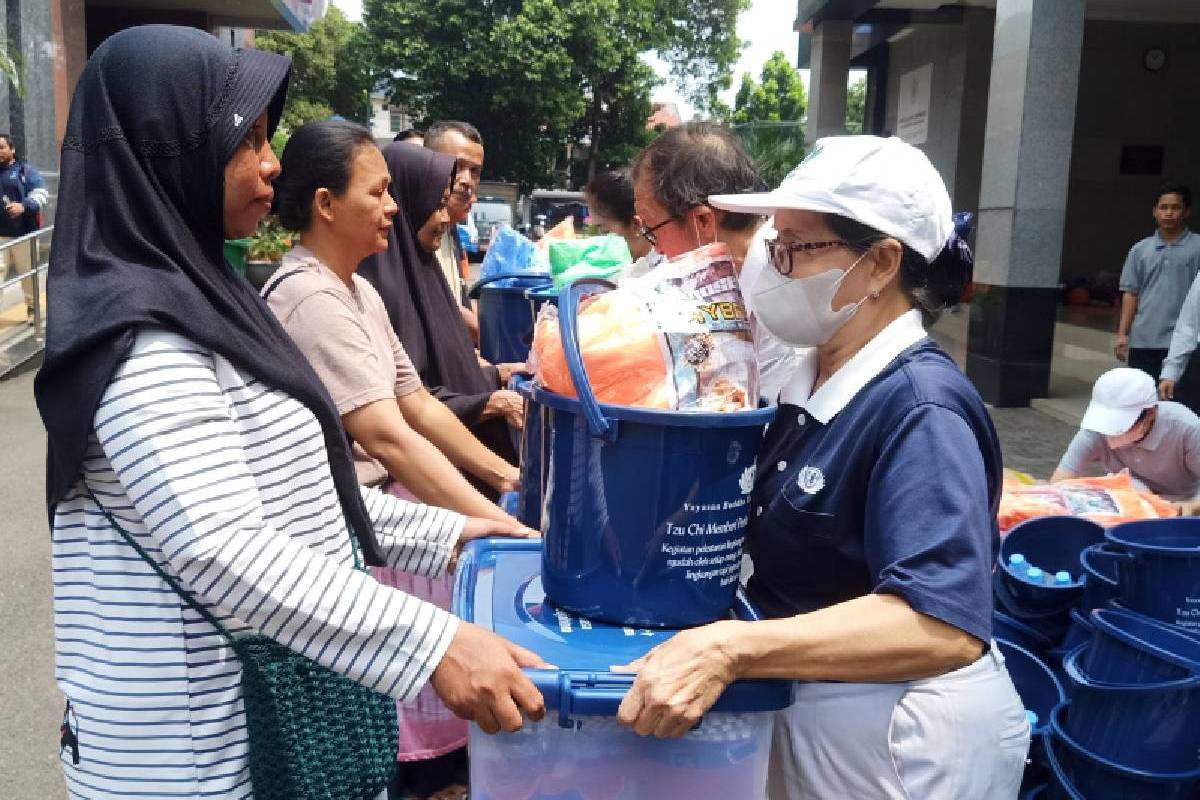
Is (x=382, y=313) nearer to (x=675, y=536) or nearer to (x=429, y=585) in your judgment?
(x=429, y=585)

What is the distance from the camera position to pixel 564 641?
153cm

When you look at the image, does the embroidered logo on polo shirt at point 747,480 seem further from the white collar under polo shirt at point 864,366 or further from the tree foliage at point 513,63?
the tree foliage at point 513,63

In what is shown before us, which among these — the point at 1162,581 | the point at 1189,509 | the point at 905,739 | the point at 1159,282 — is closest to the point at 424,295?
the point at 905,739

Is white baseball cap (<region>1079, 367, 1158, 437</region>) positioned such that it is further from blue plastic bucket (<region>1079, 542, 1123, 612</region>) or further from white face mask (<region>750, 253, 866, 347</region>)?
white face mask (<region>750, 253, 866, 347</region>)

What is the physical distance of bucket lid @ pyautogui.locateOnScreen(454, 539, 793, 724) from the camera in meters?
1.40

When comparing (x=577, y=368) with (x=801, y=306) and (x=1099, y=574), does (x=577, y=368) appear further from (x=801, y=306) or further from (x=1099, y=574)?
(x=1099, y=574)

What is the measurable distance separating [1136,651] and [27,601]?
4.55m

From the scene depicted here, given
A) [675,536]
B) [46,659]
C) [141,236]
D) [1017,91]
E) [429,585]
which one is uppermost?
[1017,91]

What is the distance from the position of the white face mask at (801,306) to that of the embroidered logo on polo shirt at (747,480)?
1.17ft

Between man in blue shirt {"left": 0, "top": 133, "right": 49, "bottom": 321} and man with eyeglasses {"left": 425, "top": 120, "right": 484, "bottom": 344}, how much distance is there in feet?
25.0

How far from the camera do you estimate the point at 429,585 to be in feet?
10.1

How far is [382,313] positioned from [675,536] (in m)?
1.65

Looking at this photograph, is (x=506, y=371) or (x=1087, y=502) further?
(x=506, y=371)

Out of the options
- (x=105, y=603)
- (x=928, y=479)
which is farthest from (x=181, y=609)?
(x=928, y=479)
